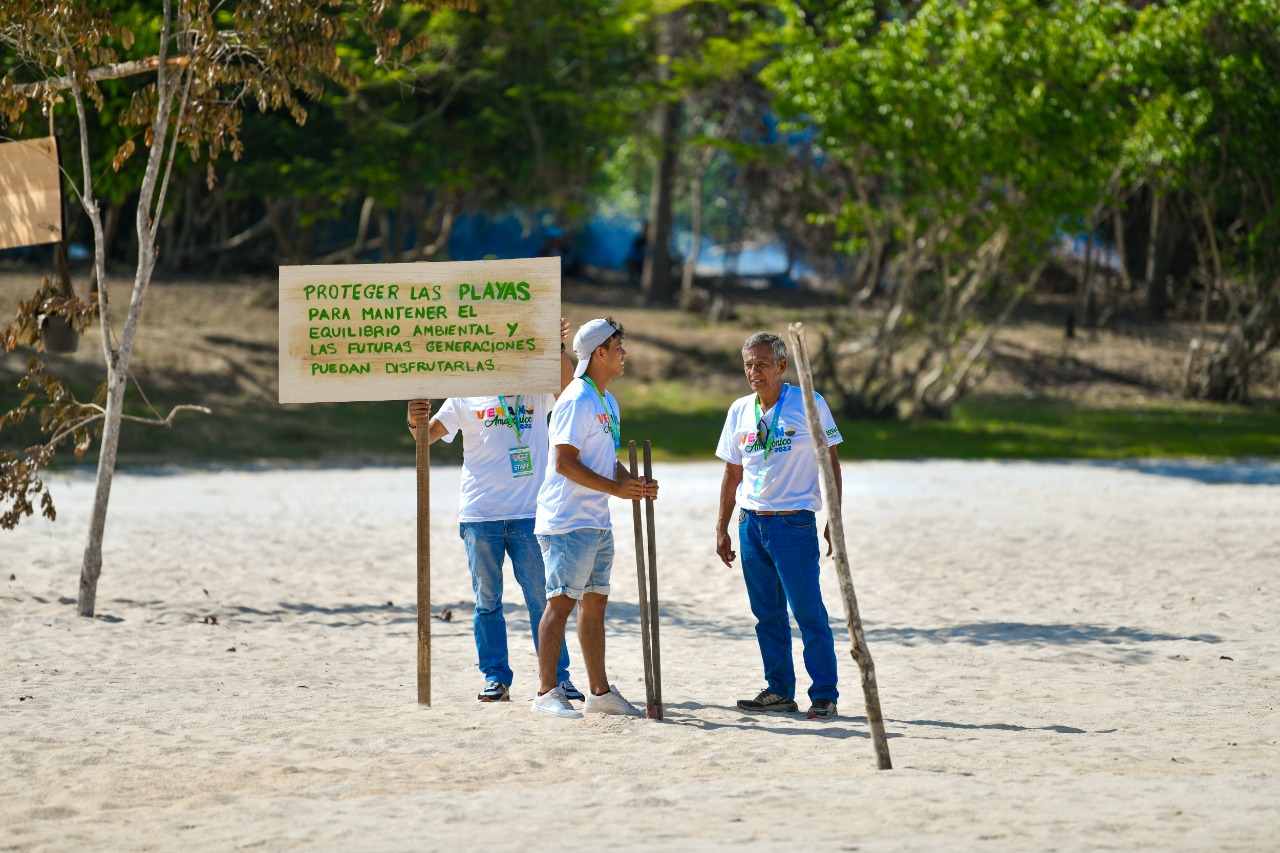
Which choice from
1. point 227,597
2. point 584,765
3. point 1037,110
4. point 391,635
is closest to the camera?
point 584,765

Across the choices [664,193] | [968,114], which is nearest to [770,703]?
[968,114]

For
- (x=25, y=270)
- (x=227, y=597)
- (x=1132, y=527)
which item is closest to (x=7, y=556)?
(x=227, y=597)

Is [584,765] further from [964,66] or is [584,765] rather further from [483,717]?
[964,66]

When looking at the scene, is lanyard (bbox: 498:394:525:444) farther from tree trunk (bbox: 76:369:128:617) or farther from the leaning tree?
tree trunk (bbox: 76:369:128:617)

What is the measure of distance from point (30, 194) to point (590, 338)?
14.0ft

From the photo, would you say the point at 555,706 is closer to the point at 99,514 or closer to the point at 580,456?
the point at 580,456

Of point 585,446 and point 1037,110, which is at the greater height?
point 1037,110

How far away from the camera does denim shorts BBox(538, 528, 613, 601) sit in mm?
6902

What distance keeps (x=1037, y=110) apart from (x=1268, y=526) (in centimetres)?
858

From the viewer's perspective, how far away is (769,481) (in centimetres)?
717

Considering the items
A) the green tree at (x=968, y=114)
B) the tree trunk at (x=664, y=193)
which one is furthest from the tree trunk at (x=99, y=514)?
the tree trunk at (x=664, y=193)

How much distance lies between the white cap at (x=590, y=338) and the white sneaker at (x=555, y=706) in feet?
4.90

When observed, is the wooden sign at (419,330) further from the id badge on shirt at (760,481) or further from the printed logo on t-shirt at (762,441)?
the id badge on shirt at (760,481)

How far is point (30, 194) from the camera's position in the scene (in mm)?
9328
